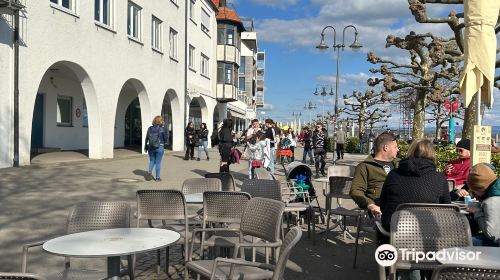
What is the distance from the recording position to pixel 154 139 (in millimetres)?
12844

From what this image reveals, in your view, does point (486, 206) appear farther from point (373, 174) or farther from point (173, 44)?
point (173, 44)

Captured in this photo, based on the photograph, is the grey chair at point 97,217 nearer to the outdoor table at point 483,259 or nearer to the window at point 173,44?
the outdoor table at point 483,259

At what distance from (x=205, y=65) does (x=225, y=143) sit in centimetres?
2329

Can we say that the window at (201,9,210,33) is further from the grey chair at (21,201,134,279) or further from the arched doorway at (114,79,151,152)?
the grey chair at (21,201,134,279)

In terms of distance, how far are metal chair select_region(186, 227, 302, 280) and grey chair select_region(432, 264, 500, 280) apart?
1.05 meters

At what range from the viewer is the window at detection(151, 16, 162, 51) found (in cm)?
2466

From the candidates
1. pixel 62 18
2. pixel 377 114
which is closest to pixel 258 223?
pixel 62 18

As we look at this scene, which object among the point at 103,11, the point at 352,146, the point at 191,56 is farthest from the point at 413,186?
the point at 352,146

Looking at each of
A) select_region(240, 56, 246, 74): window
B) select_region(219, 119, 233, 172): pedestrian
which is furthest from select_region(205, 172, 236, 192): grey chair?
select_region(240, 56, 246, 74): window

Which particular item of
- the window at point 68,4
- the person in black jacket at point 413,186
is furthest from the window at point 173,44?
the person in black jacket at point 413,186

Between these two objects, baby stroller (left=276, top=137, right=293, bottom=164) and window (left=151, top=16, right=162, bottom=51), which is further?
window (left=151, top=16, right=162, bottom=51)

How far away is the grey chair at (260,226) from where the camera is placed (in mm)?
3976

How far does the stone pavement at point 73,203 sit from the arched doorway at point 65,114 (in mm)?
2099

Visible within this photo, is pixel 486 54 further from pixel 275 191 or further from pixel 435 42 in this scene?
pixel 435 42
